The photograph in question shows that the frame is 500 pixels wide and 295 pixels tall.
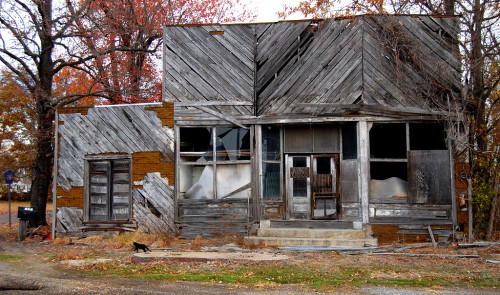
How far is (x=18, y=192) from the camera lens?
47.2 metres

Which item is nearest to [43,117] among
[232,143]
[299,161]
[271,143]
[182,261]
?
[232,143]

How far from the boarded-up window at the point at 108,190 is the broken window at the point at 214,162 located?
6.25ft

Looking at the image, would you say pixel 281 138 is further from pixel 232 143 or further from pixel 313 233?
pixel 313 233

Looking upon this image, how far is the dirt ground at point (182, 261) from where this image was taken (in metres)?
8.81

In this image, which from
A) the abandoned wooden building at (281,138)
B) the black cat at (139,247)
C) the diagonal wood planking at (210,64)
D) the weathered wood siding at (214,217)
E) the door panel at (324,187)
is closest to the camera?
the black cat at (139,247)

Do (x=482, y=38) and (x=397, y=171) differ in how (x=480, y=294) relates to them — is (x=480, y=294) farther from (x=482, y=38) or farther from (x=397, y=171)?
(x=482, y=38)

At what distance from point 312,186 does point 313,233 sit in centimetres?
181

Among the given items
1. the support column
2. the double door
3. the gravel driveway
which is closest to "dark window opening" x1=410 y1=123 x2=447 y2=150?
the support column

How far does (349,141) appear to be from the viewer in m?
15.5

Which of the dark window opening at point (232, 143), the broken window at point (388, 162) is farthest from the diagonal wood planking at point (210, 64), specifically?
the broken window at point (388, 162)

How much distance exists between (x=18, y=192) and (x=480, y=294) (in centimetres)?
4597

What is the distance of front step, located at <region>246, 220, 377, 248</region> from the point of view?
13.9 m

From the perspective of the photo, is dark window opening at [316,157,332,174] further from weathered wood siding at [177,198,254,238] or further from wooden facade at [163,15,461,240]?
weathered wood siding at [177,198,254,238]

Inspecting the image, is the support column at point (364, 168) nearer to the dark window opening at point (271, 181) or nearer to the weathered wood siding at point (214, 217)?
the dark window opening at point (271, 181)
